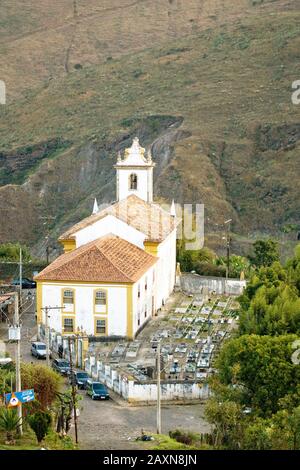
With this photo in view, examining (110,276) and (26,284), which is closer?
(110,276)

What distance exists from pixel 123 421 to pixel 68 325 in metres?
11.9

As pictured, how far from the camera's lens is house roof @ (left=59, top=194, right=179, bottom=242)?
58794mm

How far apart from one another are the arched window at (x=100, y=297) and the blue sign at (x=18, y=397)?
53.7 ft

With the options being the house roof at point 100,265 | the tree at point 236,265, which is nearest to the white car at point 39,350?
the house roof at point 100,265

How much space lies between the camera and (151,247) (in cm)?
5816

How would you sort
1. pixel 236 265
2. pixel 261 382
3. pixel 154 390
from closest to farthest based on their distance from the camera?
1. pixel 261 382
2. pixel 154 390
3. pixel 236 265

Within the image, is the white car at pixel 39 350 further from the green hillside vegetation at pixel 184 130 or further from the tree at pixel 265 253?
the green hillside vegetation at pixel 184 130

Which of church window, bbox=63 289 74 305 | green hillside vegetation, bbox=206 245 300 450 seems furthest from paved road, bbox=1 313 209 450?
church window, bbox=63 289 74 305

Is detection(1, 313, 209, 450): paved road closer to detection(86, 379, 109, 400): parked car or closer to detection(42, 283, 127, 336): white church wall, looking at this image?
detection(86, 379, 109, 400): parked car

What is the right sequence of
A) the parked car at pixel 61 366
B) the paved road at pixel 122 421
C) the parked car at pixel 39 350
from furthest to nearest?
the parked car at pixel 39 350
the parked car at pixel 61 366
the paved road at pixel 122 421

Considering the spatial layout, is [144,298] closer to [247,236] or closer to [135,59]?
[247,236]

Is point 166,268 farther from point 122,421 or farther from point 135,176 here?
point 122,421

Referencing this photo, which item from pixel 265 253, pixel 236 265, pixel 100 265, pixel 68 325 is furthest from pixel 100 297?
pixel 265 253

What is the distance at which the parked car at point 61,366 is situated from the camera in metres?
47.8
